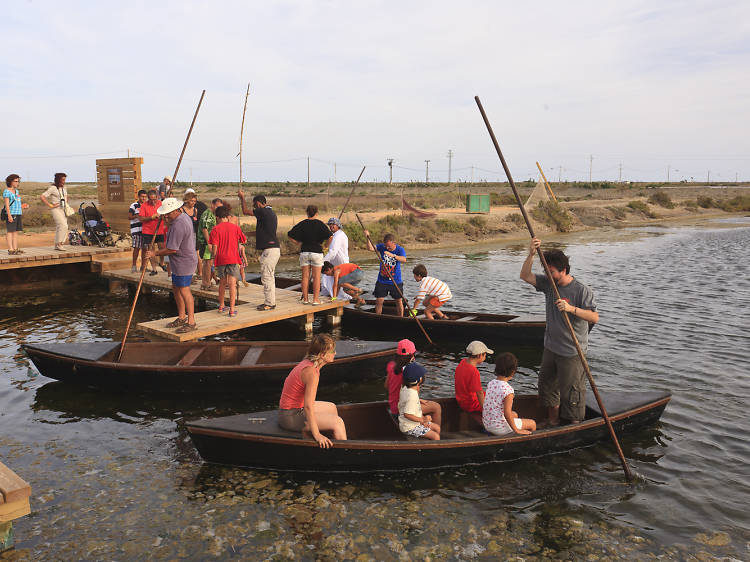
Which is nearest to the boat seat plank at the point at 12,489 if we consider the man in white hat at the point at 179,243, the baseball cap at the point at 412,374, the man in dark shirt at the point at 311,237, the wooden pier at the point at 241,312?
the baseball cap at the point at 412,374

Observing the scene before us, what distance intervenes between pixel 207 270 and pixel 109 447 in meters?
6.73

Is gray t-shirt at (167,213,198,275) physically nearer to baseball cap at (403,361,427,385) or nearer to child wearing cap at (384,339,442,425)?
child wearing cap at (384,339,442,425)

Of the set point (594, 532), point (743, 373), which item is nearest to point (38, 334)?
point (594, 532)

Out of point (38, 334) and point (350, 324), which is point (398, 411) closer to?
point (350, 324)

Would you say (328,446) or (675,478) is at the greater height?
(328,446)

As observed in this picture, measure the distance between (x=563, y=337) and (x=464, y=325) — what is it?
4.98m

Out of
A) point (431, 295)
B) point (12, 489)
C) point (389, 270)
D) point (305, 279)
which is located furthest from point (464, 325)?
point (12, 489)

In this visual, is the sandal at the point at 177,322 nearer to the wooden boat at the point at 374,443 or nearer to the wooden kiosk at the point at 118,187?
the wooden boat at the point at 374,443

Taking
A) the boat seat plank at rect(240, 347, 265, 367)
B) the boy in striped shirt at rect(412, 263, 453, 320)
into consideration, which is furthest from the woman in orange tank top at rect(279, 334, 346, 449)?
the boy in striped shirt at rect(412, 263, 453, 320)

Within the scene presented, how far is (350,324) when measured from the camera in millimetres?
13648

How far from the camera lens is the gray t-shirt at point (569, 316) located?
21.8ft

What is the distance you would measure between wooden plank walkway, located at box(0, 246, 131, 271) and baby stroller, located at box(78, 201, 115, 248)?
1.08m

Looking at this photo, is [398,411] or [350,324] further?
[350,324]

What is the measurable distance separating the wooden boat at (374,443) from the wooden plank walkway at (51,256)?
12.2 meters
